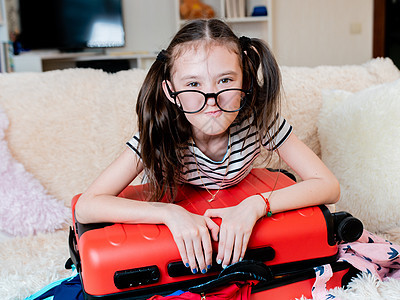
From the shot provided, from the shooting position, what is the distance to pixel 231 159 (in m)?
0.98

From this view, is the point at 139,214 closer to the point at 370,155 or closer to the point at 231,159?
the point at 231,159

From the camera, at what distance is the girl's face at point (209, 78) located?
0.81m

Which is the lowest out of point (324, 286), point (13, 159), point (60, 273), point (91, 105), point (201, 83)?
point (60, 273)

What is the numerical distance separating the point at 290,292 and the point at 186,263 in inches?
7.6

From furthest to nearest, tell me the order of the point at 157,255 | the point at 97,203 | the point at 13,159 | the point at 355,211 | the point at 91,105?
1. the point at 91,105
2. the point at 13,159
3. the point at 355,211
4. the point at 97,203
5. the point at 157,255

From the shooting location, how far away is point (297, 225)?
76 centimetres

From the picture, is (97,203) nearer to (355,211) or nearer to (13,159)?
(13,159)

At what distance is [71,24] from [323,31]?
2.38 m

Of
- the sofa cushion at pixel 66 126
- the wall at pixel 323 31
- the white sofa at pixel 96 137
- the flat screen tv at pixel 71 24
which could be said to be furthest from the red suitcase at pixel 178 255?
the wall at pixel 323 31

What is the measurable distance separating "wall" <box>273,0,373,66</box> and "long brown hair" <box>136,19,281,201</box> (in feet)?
10.8

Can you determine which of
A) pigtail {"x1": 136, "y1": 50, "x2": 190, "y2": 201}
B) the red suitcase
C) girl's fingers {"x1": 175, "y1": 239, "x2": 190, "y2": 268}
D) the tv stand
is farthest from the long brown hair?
the tv stand

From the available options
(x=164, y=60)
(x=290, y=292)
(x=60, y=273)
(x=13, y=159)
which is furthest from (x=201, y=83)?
(x=13, y=159)

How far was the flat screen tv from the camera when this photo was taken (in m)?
3.74

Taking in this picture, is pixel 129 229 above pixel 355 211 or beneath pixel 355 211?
above
